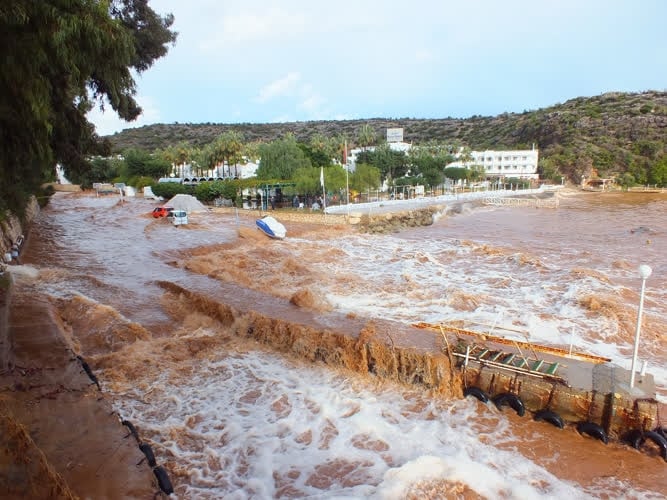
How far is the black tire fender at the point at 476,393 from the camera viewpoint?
9156 mm

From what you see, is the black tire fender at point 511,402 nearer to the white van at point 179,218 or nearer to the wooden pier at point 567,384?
the wooden pier at point 567,384

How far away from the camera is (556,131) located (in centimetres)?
12325

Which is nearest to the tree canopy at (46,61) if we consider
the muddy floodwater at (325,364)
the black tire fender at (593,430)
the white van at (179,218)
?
the muddy floodwater at (325,364)

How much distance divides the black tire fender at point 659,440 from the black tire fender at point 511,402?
79.7 inches

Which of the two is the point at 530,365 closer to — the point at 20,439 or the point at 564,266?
the point at 20,439

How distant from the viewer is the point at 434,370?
9750mm

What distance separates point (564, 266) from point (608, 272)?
2.03 m

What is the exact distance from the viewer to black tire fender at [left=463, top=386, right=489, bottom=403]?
9156 millimetres

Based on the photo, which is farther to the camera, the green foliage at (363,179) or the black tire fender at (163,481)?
the green foliage at (363,179)

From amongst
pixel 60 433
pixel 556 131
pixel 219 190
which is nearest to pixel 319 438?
pixel 60 433

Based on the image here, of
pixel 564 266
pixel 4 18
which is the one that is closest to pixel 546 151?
pixel 564 266

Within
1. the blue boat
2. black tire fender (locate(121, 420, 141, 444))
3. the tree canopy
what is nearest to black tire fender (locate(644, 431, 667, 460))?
black tire fender (locate(121, 420, 141, 444))

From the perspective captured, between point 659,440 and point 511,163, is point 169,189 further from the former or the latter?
point 511,163

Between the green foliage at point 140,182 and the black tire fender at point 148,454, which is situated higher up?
the green foliage at point 140,182
